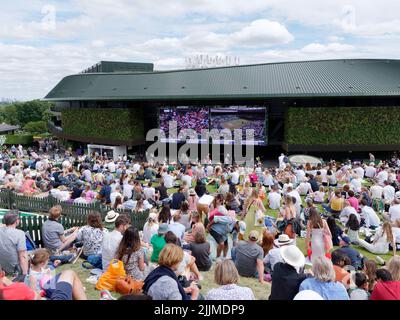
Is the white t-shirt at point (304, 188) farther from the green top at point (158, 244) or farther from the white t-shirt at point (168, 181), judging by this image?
the green top at point (158, 244)

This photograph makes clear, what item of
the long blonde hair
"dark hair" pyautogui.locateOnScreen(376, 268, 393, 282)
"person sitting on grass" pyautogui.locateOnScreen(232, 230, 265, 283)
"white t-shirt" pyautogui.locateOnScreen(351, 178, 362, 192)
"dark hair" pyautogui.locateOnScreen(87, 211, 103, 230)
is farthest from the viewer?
"white t-shirt" pyautogui.locateOnScreen(351, 178, 362, 192)

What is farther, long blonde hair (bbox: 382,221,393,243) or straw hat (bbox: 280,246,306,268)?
long blonde hair (bbox: 382,221,393,243)

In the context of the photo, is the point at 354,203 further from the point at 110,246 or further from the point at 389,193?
the point at 110,246

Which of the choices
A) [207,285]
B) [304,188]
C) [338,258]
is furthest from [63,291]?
[304,188]

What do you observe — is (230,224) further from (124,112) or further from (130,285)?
(124,112)

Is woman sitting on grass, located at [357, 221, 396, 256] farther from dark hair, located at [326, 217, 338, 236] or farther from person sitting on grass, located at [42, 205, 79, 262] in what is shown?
person sitting on grass, located at [42, 205, 79, 262]

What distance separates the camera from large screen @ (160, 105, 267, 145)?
3219 cm

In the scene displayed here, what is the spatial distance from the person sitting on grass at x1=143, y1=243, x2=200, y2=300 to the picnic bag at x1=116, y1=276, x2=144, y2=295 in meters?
0.88

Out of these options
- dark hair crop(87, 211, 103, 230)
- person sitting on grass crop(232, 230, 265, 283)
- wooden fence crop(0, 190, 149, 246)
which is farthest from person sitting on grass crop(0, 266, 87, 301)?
wooden fence crop(0, 190, 149, 246)

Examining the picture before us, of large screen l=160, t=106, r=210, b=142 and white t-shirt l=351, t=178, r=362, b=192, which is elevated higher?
large screen l=160, t=106, r=210, b=142

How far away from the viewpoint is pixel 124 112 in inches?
1378

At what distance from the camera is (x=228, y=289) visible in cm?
499

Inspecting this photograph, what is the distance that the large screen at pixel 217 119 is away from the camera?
3219 cm
